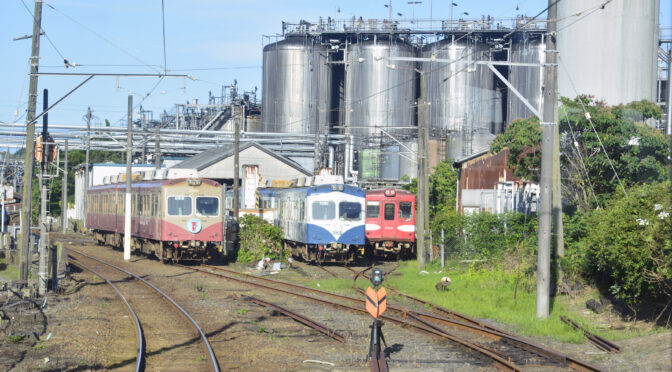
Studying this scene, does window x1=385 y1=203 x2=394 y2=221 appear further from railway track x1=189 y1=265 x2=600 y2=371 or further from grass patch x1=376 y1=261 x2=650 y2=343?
railway track x1=189 y1=265 x2=600 y2=371

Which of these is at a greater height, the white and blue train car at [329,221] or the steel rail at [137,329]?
the white and blue train car at [329,221]

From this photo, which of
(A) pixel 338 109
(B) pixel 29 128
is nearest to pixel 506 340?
(B) pixel 29 128

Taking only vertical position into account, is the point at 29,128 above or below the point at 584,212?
above

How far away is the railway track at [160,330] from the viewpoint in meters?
11.7

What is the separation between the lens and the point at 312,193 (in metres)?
29.4

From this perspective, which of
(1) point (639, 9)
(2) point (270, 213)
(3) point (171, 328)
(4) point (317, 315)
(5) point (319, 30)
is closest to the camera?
(3) point (171, 328)

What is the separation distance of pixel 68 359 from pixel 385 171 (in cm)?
4797

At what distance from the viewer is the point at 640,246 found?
1376 cm

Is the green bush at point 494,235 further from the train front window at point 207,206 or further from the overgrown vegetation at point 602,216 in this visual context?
the train front window at point 207,206

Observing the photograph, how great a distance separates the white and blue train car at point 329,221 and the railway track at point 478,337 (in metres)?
7.99

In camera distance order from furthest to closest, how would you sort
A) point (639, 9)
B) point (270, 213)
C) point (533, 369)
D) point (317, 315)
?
1. point (639, 9)
2. point (270, 213)
3. point (317, 315)
4. point (533, 369)

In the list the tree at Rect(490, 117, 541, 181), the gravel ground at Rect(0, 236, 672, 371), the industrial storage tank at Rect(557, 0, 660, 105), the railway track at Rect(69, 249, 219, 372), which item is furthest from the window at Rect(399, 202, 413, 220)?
the gravel ground at Rect(0, 236, 672, 371)

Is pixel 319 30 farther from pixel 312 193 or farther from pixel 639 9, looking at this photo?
pixel 312 193

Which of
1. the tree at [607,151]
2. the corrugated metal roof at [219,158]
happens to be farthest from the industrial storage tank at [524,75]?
the tree at [607,151]
